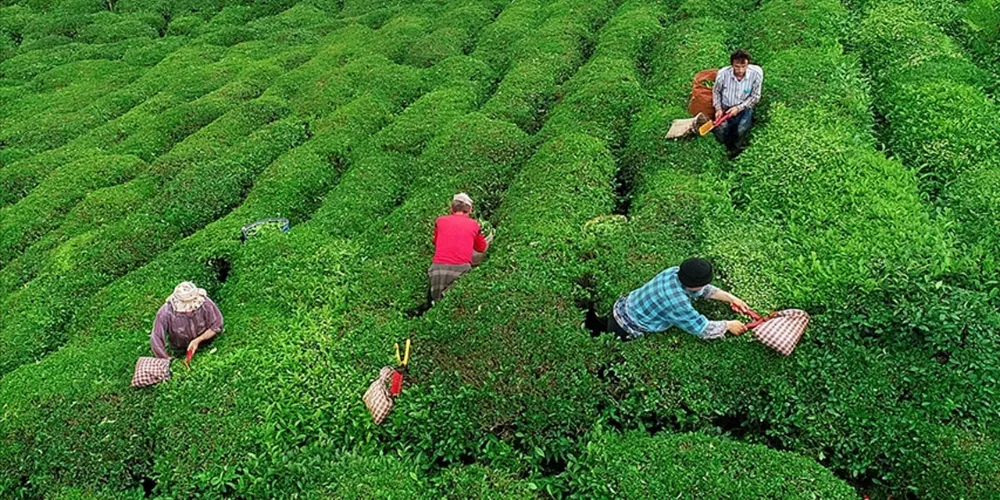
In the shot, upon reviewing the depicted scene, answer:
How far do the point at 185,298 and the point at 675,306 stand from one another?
26.8ft

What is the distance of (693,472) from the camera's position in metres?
9.59

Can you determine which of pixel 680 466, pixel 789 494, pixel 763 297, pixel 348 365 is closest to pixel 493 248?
pixel 348 365

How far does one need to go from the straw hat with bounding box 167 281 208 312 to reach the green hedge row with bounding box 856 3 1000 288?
12.7m

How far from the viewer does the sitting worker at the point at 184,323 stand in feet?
41.0

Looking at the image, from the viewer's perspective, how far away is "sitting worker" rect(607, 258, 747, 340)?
10406 millimetres

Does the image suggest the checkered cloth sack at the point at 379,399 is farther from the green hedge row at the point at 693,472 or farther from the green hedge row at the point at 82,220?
the green hedge row at the point at 82,220

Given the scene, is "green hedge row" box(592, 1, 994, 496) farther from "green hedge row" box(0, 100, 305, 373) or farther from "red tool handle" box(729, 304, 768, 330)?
"green hedge row" box(0, 100, 305, 373)

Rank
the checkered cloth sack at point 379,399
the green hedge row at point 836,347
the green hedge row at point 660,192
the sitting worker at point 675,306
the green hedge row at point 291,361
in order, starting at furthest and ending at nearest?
the green hedge row at point 660,192 < the checkered cloth sack at point 379,399 < the green hedge row at point 291,361 < the sitting worker at point 675,306 < the green hedge row at point 836,347

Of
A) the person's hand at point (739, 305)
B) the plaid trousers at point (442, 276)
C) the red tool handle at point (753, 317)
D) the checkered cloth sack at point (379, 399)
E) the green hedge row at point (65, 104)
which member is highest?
the person's hand at point (739, 305)

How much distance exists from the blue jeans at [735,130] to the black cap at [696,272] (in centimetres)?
691

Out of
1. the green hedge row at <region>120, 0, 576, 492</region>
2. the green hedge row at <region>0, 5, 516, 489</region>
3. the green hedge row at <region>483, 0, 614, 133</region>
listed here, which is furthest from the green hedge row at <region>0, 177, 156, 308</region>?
the green hedge row at <region>483, 0, 614, 133</region>

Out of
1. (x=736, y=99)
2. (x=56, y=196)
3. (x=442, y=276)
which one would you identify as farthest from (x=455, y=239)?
(x=56, y=196)

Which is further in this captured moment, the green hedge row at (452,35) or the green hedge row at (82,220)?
the green hedge row at (452,35)

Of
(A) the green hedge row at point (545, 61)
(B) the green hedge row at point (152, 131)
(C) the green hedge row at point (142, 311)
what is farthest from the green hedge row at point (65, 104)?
(A) the green hedge row at point (545, 61)
